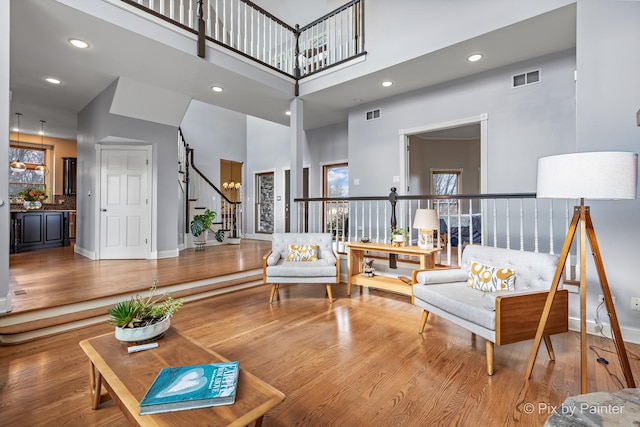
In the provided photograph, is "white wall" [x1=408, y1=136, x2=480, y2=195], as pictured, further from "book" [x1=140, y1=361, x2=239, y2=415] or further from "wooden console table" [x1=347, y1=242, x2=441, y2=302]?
"book" [x1=140, y1=361, x2=239, y2=415]

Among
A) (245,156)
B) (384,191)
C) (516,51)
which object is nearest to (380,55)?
(516,51)

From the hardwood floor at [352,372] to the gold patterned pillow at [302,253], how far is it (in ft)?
3.06

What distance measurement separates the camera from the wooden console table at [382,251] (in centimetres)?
357

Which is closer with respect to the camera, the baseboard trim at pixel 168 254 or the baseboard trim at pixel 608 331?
the baseboard trim at pixel 608 331

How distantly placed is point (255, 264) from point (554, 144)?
450 centimetres

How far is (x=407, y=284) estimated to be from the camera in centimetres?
371

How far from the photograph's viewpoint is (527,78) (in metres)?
4.10

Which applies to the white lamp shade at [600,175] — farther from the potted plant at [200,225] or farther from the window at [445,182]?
the window at [445,182]

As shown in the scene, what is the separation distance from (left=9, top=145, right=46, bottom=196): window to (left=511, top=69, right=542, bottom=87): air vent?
10.9 m

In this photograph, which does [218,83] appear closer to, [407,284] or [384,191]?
[384,191]


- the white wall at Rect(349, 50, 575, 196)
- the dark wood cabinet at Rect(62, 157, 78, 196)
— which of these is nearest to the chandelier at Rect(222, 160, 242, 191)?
the dark wood cabinet at Rect(62, 157, 78, 196)

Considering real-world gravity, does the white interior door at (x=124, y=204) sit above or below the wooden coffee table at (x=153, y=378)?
above

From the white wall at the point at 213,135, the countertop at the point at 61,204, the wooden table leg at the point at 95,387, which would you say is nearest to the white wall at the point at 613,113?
the wooden table leg at the point at 95,387

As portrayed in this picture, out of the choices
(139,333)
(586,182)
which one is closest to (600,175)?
(586,182)
